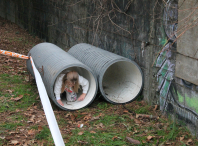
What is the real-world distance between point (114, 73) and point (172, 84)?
2101mm

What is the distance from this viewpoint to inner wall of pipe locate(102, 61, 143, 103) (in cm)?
563

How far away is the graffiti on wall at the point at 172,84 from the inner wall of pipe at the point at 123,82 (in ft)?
2.35

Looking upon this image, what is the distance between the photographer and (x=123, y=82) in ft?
20.1

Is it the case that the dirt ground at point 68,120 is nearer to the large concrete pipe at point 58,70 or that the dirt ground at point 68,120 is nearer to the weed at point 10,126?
the weed at point 10,126

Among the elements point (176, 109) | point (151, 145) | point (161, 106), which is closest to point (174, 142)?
point (151, 145)

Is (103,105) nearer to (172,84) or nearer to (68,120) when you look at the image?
(68,120)

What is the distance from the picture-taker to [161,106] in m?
4.98

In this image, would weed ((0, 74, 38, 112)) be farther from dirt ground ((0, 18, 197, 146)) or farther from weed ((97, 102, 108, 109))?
weed ((97, 102, 108, 109))

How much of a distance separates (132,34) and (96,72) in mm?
1071

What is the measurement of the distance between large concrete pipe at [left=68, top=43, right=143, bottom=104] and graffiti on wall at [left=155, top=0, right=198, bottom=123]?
71 cm

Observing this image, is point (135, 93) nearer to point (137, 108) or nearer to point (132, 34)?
point (137, 108)

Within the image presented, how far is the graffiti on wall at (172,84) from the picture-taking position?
414 cm

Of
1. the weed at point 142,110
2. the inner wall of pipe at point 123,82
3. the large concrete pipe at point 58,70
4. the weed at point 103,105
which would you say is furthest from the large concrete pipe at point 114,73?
the weed at point 142,110

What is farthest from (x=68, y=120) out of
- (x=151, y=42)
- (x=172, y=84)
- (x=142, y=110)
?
(x=151, y=42)
